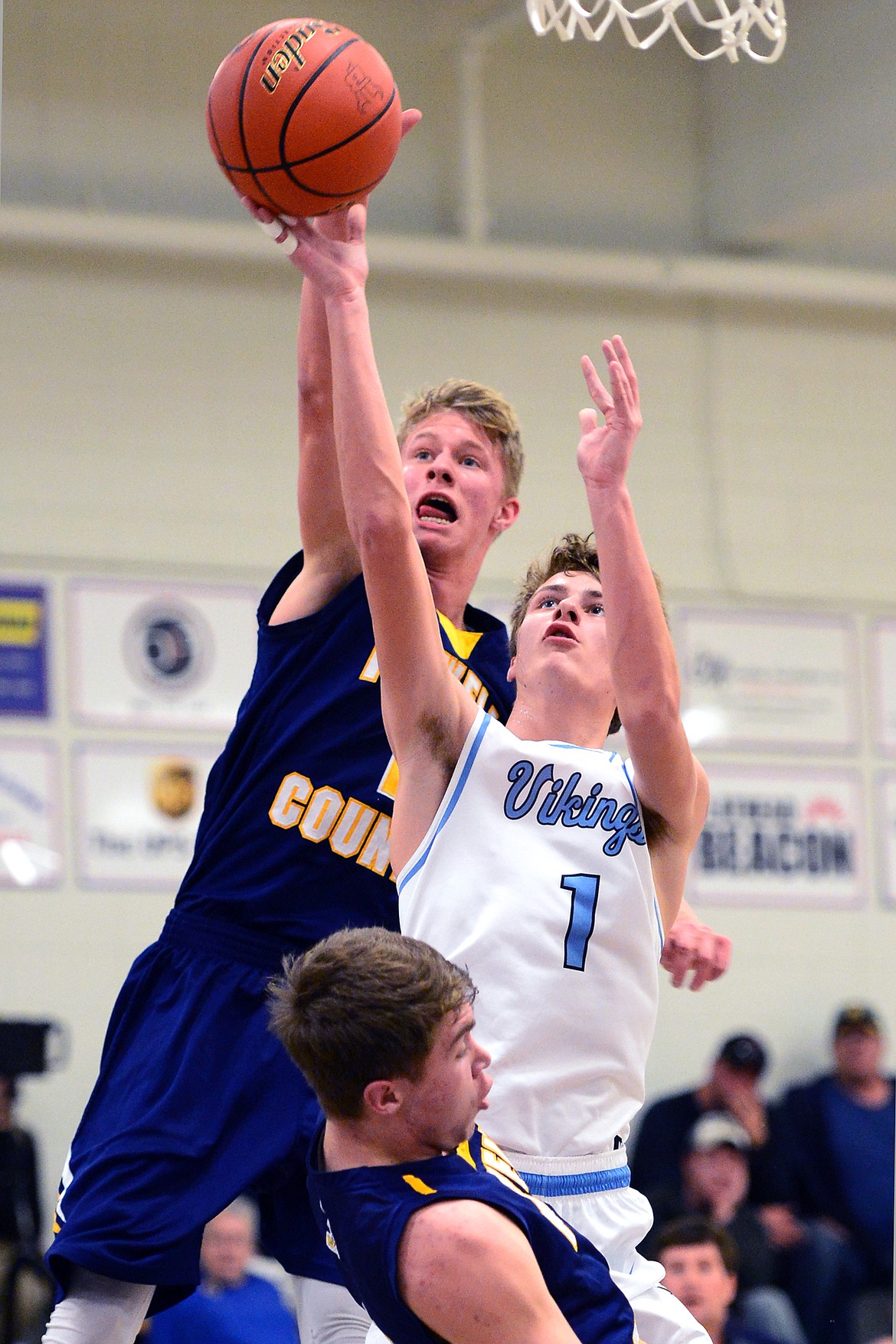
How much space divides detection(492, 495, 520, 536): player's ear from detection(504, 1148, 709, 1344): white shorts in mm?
1430

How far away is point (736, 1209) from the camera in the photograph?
8.23m

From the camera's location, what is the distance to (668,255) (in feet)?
33.8

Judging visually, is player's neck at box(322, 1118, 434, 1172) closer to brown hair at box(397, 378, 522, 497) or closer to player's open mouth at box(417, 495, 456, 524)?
player's open mouth at box(417, 495, 456, 524)

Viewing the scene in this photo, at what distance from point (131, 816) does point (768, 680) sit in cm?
355

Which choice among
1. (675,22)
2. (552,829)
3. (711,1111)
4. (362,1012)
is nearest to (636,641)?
(552,829)

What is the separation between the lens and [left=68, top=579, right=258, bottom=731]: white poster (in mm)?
9070

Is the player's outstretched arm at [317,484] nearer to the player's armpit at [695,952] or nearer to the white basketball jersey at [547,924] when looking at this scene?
the white basketball jersey at [547,924]

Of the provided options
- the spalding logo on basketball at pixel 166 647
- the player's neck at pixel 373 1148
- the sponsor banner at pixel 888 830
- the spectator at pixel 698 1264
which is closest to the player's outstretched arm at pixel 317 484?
the player's neck at pixel 373 1148

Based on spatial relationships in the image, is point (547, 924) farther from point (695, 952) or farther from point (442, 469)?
point (442, 469)

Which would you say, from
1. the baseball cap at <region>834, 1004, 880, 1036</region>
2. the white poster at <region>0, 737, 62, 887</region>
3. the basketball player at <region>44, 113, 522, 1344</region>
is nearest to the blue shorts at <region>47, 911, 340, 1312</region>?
the basketball player at <region>44, 113, 522, 1344</region>

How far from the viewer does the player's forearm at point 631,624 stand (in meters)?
3.07

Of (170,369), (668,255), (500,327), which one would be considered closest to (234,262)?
(170,369)

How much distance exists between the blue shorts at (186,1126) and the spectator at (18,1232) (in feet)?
13.4

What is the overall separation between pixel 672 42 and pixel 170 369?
3607 millimetres
